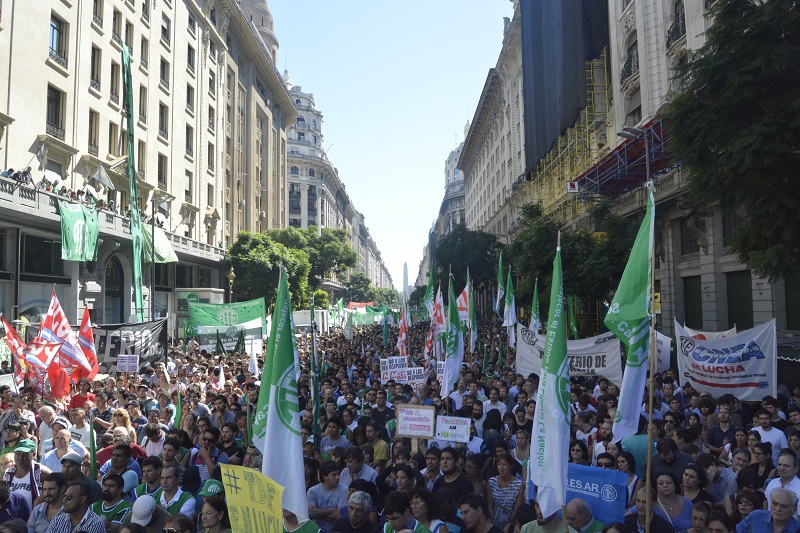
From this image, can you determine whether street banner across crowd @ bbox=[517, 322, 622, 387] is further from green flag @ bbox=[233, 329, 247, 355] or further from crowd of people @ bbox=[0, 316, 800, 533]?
green flag @ bbox=[233, 329, 247, 355]

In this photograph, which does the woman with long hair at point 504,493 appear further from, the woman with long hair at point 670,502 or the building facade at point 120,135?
the building facade at point 120,135

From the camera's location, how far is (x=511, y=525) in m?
6.49

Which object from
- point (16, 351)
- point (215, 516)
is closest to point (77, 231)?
point (16, 351)

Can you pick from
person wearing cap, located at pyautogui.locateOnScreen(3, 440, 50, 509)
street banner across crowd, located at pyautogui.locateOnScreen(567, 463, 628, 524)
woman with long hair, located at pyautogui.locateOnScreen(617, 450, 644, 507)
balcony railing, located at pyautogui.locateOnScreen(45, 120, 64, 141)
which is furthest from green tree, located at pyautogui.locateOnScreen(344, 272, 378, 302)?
street banner across crowd, located at pyautogui.locateOnScreen(567, 463, 628, 524)

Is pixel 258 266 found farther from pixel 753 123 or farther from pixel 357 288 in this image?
pixel 357 288

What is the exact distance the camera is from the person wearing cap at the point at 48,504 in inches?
222

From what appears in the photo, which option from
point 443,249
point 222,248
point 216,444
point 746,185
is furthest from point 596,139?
point 216,444

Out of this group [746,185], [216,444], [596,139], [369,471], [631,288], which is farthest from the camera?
[596,139]

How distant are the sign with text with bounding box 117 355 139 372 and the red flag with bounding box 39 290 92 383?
8.90 feet

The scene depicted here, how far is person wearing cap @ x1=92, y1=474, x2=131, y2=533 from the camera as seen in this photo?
5820 mm

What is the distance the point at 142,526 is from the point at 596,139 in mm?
31680

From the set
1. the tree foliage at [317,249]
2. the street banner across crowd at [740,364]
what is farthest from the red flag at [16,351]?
the tree foliage at [317,249]

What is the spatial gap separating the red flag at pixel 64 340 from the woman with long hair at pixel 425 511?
887 centimetres

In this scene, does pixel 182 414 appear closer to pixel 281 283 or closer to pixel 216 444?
pixel 216 444
